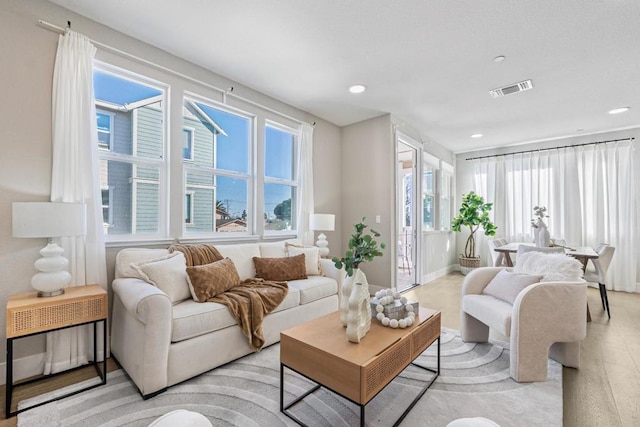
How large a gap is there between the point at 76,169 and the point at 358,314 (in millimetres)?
2386

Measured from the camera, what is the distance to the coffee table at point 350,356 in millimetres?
1376

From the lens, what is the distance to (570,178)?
16.7 feet

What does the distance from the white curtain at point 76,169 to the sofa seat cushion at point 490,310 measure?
117 inches

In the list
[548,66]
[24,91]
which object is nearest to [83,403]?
[24,91]

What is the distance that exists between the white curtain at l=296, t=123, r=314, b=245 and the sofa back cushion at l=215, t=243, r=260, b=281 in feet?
3.53

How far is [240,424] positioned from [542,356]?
2.04 m

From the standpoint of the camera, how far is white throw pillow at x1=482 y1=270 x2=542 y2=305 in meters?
2.32

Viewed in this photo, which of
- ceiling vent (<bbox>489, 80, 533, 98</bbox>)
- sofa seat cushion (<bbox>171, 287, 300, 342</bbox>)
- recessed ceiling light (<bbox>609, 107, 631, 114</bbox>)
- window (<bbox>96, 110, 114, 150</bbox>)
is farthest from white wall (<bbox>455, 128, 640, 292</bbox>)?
window (<bbox>96, 110, 114, 150</bbox>)

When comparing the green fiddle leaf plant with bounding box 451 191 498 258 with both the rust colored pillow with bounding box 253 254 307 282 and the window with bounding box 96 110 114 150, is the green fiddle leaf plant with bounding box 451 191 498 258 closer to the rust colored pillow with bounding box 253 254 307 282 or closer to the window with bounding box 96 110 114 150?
the rust colored pillow with bounding box 253 254 307 282

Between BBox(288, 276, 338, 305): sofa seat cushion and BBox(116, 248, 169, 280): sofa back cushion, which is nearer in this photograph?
BBox(116, 248, 169, 280): sofa back cushion

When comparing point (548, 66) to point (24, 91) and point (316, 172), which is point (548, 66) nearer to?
point (316, 172)

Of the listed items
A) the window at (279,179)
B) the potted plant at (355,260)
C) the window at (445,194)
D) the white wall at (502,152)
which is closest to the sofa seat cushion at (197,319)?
the potted plant at (355,260)

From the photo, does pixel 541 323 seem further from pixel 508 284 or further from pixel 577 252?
pixel 577 252

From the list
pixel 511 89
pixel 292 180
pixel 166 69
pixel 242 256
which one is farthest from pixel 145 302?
pixel 511 89
